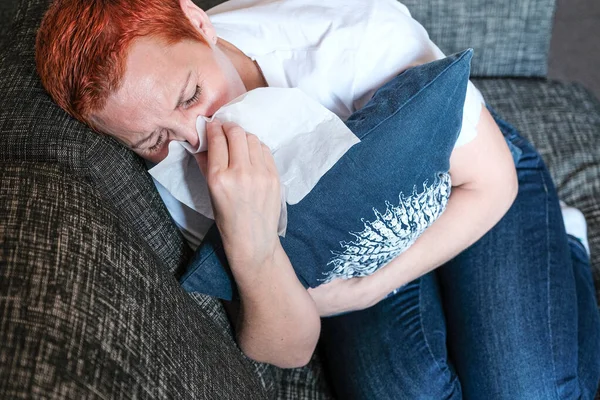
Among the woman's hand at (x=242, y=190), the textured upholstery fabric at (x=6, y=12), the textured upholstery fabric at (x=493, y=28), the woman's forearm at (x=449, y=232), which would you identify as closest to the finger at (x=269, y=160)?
the woman's hand at (x=242, y=190)

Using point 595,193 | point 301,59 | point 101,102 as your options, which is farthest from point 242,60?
point 595,193

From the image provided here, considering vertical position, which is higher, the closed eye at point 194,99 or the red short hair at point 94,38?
the red short hair at point 94,38

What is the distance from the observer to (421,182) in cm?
89

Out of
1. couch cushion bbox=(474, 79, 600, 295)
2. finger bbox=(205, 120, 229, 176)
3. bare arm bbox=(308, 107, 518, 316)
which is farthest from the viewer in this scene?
couch cushion bbox=(474, 79, 600, 295)

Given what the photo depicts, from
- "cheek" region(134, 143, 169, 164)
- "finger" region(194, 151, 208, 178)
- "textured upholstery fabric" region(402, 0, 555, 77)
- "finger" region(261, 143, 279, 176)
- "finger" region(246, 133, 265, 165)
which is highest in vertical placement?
"finger" region(246, 133, 265, 165)

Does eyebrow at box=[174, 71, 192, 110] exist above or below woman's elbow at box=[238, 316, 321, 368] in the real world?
above

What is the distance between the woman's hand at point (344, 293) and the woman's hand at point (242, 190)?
231 mm

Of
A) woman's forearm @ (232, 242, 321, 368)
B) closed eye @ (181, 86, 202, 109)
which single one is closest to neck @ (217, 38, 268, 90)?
closed eye @ (181, 86, 202, 109)

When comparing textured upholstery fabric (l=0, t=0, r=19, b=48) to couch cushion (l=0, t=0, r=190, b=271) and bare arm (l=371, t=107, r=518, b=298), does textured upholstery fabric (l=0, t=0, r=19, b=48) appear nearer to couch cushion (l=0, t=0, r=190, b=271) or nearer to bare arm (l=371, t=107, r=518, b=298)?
couch cushion (l=0, t=0, r=190, b=271)

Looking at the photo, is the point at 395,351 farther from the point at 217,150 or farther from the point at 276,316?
the point at 217,150

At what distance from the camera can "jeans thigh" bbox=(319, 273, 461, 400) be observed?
1.10 metres

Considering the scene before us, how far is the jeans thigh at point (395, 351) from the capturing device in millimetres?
1097

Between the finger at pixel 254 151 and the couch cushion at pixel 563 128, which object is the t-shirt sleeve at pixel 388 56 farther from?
the couch cushion at pixel 563 128

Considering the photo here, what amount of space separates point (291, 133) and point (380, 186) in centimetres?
14
